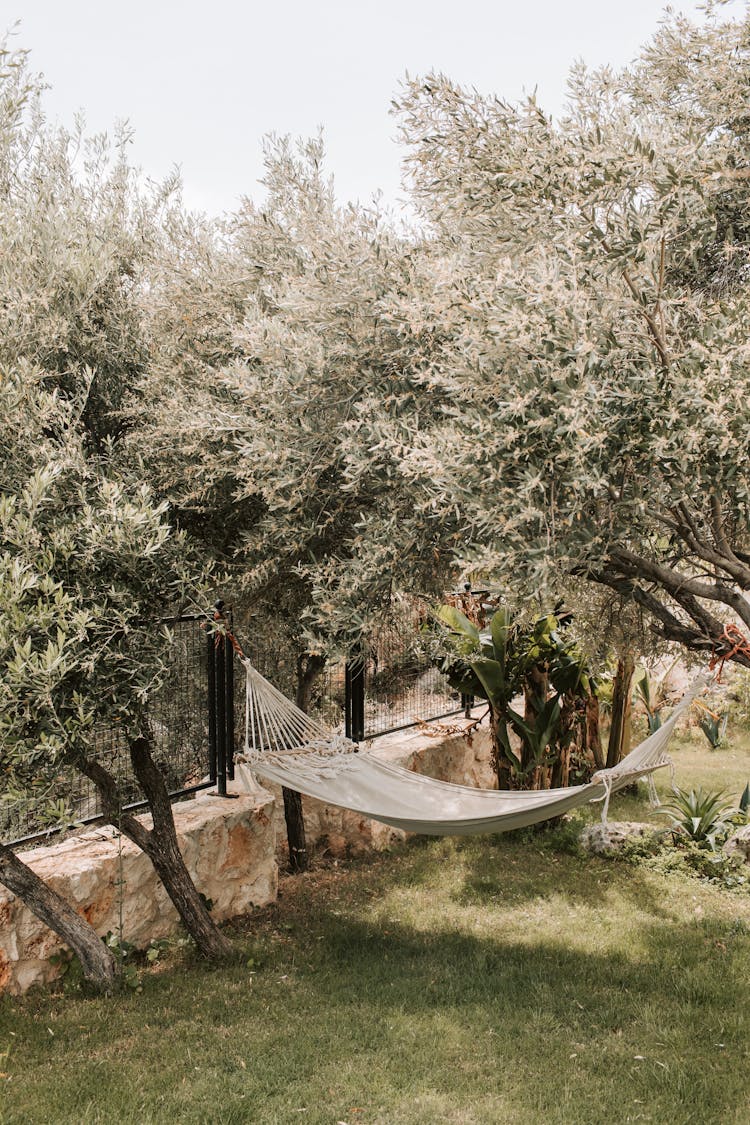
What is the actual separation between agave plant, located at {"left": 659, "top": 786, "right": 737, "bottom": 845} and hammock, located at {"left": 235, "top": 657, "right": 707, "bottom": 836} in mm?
2465

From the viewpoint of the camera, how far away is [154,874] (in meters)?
5.26

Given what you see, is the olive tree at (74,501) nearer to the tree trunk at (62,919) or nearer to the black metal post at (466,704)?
the tree trunk at (62,919)

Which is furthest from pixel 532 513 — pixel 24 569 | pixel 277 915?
pixel 277 915

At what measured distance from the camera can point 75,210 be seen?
199 inches

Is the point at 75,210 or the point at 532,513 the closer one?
the point at 532,513

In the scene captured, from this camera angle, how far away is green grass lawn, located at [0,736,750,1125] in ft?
11.9

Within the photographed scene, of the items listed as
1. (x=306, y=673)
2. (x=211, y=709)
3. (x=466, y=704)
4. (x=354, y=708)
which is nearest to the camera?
(x=211, y=709)

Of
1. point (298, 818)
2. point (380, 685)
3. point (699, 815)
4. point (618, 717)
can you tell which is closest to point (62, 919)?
point (298, 818)

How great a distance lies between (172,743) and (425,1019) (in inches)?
105

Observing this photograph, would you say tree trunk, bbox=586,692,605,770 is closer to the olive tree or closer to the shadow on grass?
the shadow on grass

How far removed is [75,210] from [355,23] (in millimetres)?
2617

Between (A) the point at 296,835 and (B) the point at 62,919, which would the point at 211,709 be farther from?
(B) the point at 62,919

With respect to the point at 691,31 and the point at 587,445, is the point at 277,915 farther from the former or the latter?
the point at 691,31

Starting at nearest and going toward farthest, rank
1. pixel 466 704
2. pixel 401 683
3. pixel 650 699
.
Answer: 1. pixel 401 683
2. pixel 466 704
3. pixel 650 699
